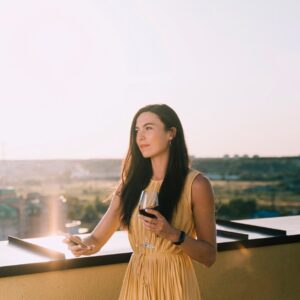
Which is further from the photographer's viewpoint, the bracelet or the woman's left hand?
the bracelet

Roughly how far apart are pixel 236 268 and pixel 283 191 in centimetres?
4801

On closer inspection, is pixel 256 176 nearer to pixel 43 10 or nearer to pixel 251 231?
pixel 43 10

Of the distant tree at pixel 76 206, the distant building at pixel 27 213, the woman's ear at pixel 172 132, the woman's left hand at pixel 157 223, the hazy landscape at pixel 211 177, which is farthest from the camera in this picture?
the distant tree at pixel 76 206

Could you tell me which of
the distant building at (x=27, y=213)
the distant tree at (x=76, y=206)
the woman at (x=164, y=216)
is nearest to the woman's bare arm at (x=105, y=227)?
the woman at (x=164, y=216)

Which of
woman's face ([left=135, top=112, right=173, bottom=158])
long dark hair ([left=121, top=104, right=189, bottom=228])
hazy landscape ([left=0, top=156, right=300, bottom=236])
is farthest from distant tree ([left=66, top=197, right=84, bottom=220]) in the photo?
woman's face ([left=135, top=112, right=173, bottom=158])

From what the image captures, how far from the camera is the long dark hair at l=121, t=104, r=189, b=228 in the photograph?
208cm

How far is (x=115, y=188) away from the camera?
225cm

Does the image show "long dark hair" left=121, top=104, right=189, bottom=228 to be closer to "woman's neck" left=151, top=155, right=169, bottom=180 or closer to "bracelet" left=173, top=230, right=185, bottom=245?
"woman's neck" left=151, top=155, right=169, bottom=180

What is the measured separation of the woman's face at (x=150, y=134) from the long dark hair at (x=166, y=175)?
0.03 meters

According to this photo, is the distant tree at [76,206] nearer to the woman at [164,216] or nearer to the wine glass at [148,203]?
the woman at [164,216]

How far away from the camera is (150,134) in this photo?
2.12 metres

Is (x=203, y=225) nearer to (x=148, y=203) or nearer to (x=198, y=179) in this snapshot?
(x=198, y=179)

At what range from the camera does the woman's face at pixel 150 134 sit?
2109 mm

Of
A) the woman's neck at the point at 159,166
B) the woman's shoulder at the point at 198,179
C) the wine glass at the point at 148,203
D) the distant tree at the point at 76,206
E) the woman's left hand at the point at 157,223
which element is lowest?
the distant tree at the point at 76,206
